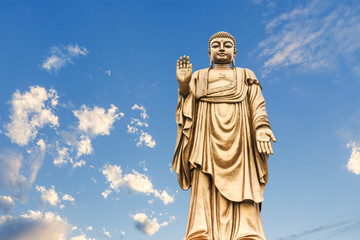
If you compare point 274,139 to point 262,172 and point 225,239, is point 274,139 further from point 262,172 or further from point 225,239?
point 225,239

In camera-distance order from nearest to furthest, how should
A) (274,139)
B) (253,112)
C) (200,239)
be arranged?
(200,239)
(274,139)
(253,112)

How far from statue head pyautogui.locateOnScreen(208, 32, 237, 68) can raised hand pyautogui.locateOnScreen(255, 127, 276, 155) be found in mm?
2152

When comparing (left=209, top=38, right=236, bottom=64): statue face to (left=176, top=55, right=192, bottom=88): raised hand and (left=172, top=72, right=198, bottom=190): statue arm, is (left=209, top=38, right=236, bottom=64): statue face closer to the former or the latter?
(left=176, top=55, right=192, bottom=88): raised hand

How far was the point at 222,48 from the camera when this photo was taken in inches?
425

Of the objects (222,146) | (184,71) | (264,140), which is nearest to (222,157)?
(222,146)

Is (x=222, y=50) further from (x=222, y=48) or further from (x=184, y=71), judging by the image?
(x=184, y=71)

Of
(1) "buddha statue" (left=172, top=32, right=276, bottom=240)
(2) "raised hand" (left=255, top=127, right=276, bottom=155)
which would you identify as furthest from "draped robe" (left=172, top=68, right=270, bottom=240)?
(2) "raised hand" (left=255, top=127, right=276, bottom=155)

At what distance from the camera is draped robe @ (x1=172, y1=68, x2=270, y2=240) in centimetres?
920

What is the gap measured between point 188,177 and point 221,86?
7.56 feet

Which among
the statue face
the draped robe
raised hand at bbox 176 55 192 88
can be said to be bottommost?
the draped robe

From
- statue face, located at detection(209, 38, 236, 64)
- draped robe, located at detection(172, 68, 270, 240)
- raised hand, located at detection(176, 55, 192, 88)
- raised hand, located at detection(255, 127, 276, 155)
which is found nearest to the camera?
draped robe, located at detection(172, 68, 270, 240)

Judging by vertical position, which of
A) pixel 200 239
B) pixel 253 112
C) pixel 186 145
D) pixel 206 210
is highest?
pixel 253 112

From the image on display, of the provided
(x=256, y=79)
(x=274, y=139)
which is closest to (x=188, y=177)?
(x=274, y=139)

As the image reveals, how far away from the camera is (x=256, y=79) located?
10.7 metres
